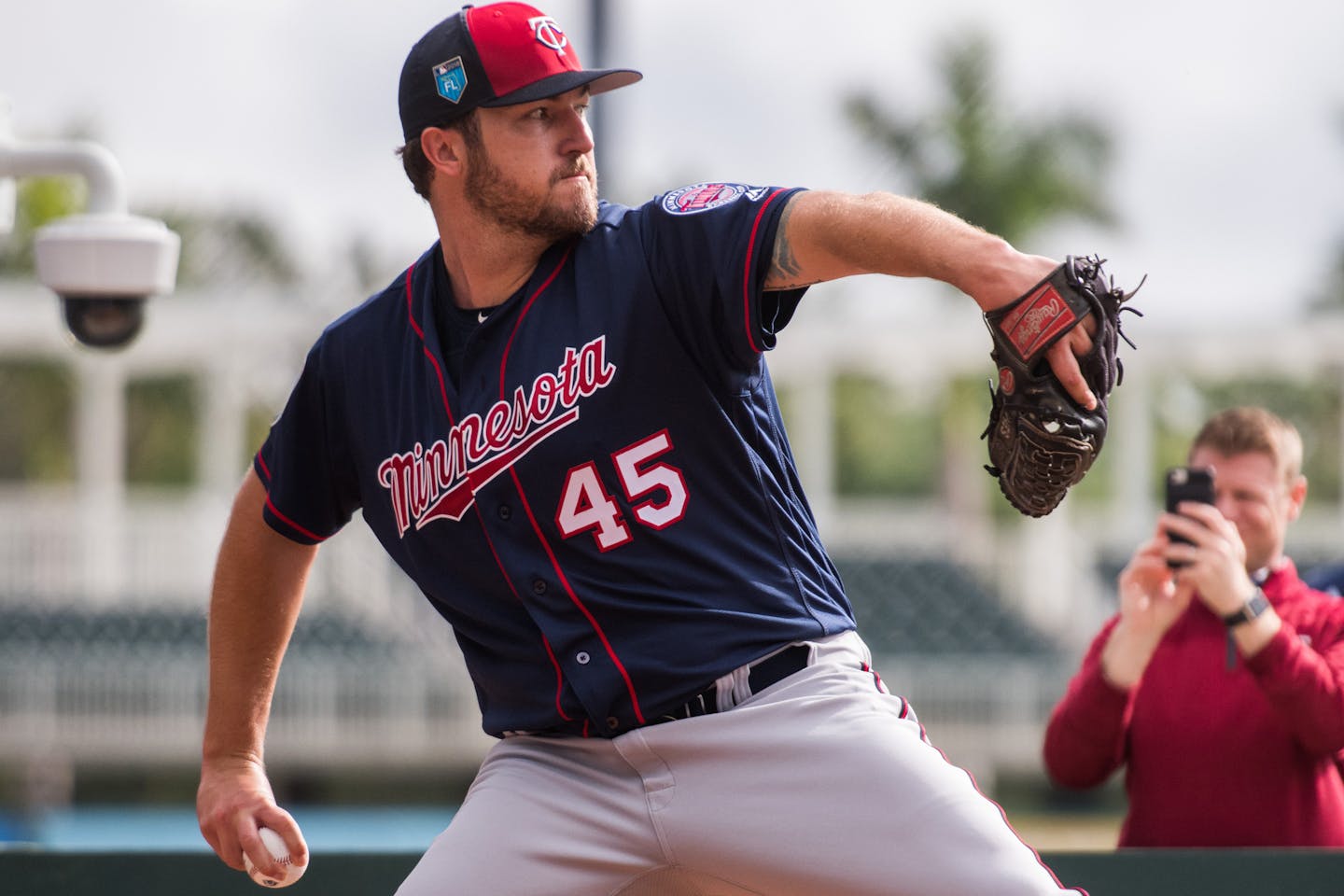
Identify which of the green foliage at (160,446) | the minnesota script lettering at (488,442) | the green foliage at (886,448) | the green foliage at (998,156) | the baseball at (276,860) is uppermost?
the minnesota script lettering at (488,442)

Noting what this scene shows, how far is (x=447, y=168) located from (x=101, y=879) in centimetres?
168

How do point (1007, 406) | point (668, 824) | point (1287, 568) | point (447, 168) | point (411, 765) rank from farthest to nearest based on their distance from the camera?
point (411, 765), point (1287, 568), point (447, 168), point (668, 824), point (1007, 406)

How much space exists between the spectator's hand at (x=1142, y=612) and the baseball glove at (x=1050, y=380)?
1583mm

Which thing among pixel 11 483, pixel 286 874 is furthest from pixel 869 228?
pixel 11 483

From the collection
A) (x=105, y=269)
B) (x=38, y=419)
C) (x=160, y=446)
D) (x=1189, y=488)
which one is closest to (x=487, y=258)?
(x=105, y=269)

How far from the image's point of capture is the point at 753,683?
245 cm

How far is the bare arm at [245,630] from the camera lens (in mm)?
2875

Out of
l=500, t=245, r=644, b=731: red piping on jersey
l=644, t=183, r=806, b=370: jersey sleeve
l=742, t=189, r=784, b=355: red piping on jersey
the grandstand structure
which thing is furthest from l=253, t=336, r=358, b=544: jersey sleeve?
the grandstand structure

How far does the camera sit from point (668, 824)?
2.42 meters

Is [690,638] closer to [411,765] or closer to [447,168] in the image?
[447,168]

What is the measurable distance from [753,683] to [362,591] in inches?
605

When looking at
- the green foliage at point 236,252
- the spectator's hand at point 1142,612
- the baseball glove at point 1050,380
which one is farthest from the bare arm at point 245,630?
the green foliage at point 236,252

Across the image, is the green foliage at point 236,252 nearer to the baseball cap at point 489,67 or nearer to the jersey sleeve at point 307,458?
the jersey sleeve at point 307,458

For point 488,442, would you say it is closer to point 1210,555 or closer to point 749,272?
point 749,272
